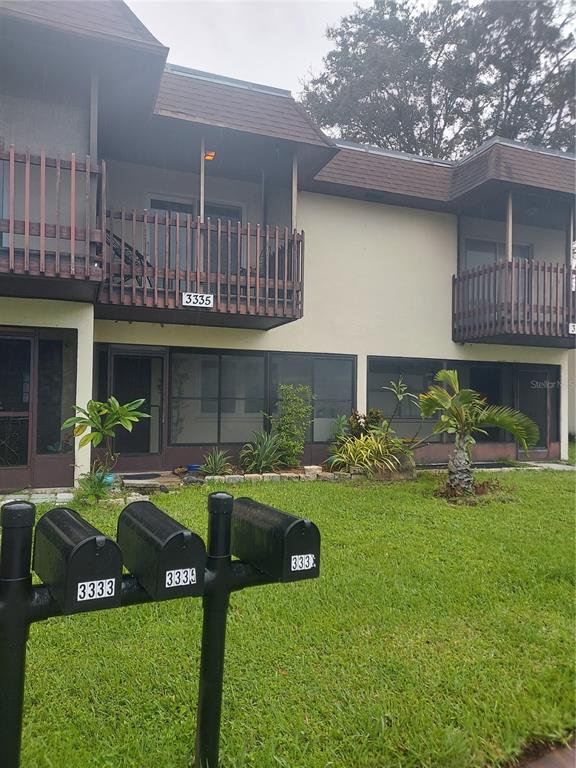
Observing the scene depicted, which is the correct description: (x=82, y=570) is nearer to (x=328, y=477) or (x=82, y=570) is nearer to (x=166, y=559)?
(x=166, y=559)

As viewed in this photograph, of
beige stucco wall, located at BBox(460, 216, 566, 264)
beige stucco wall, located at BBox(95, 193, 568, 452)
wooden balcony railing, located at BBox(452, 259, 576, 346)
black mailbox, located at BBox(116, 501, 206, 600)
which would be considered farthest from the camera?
beige stucco wall, located at BBox(460, 216, 566, 264)

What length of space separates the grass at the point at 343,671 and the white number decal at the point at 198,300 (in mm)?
4482

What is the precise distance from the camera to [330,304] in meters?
10.3

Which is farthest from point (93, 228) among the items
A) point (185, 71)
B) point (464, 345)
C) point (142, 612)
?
point (464, 345)

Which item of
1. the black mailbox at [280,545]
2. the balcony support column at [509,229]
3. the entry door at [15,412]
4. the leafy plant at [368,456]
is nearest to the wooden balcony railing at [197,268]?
the entry door at [15,412]

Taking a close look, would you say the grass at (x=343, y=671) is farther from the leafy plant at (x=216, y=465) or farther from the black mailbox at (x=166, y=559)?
the leafy plant at (x=216, y=465)

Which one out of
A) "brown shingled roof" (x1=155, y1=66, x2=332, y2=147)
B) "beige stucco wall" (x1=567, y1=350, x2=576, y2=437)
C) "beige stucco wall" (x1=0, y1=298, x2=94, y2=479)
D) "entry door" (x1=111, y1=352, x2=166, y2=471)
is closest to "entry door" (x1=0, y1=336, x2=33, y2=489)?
"beige stucco wall" (x1=0, y1=298, x2=94, y2=479)

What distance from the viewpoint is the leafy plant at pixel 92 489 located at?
6.21 m

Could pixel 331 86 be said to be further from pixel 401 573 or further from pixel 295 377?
pixel 401 573

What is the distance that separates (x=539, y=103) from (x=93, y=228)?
55.3 ft

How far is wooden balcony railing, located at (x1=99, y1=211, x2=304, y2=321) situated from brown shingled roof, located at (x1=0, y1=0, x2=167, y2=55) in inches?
85.2

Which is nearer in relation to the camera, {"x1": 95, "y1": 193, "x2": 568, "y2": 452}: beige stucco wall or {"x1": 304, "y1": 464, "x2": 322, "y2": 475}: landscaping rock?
{"x1": 304, "y1": 464, "x2": 322, "y2": 475}: landscaping rock

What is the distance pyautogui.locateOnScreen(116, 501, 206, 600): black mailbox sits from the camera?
1.51m

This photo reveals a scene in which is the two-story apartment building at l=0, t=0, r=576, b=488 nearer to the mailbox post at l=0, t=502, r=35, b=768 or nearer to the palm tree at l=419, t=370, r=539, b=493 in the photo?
the palm tree at l=419, t=370, r=539, b=493
